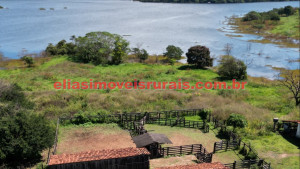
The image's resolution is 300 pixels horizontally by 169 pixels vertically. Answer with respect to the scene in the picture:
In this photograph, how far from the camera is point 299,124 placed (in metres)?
25.6

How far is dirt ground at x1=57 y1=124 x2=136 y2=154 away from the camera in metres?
23.3

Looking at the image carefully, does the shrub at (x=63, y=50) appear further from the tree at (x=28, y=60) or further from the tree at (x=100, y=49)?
the tree at (x=28, y=60)

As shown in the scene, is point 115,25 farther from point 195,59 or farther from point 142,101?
point 142,101

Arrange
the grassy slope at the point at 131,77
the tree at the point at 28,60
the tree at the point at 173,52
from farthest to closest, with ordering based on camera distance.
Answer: the tree at the point at 173,52 < the tree at the point at 28,60 < the grassy slope at the point at 131,77

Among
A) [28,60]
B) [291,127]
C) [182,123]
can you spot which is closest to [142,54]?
[28,60]

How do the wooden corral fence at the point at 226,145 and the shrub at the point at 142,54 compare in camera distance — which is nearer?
the wooden corral fence at the point at 226,145

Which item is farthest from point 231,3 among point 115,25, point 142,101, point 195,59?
point 142,101

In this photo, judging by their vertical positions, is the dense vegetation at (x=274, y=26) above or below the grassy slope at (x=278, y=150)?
above

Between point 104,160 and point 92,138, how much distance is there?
737cm

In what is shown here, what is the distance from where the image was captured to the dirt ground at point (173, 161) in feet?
68.8

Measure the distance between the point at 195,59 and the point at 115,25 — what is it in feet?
191

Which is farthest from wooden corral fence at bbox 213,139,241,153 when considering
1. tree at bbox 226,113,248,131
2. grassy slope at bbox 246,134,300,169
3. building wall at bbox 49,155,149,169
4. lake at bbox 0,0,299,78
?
lake at bbox 0,0,299,78

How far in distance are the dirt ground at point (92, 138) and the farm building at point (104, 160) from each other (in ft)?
14.9

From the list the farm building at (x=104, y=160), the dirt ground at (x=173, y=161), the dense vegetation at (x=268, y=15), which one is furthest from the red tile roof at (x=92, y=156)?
the dense vegetation at (x=268, y=15)
